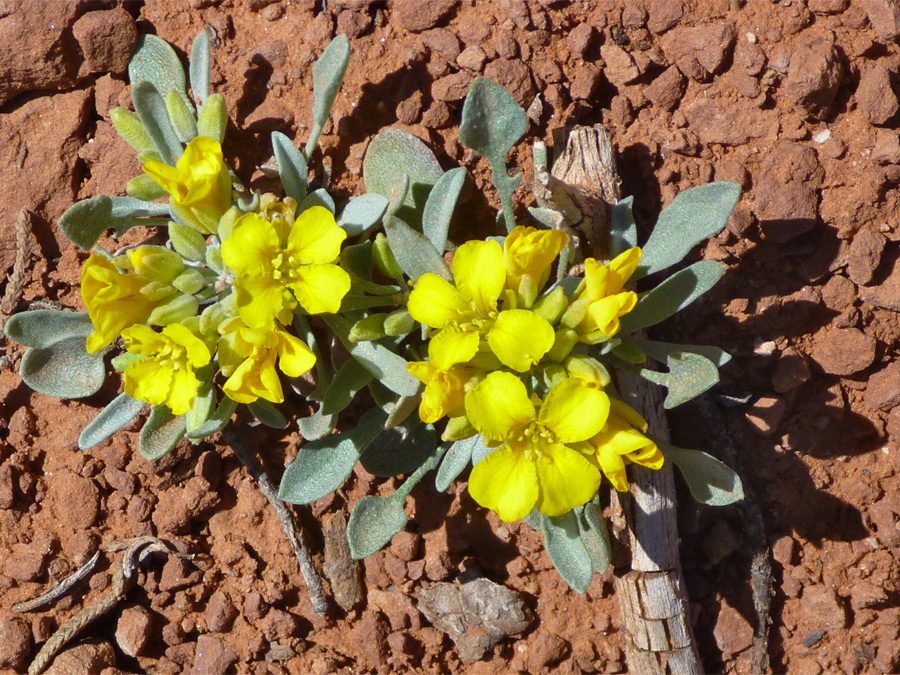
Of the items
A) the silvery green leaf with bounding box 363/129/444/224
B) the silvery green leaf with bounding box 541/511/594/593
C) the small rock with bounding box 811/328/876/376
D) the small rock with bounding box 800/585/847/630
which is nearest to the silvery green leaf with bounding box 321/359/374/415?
the silvery green leaf with bounding box 363/129/444/224

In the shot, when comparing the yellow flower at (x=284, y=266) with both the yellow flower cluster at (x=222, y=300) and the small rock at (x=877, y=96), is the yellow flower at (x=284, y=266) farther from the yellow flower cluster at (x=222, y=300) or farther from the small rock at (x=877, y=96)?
the small rock at (x=877, y=96)

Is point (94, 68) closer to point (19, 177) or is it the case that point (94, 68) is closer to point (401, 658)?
point (19, 177)

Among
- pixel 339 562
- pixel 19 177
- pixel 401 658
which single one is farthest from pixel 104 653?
pixel 19 177

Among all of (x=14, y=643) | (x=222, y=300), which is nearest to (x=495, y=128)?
(x=222, y=300)

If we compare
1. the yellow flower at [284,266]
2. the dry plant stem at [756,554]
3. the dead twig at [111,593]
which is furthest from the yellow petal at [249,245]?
the dry plant stem at [756,554]

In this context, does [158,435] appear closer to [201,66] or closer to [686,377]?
[201,66]

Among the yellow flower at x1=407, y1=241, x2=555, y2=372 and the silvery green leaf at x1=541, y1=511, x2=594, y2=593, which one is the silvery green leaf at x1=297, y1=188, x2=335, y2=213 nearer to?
the yellow flower at x1=407, y1=241, x2=555, y2=372
